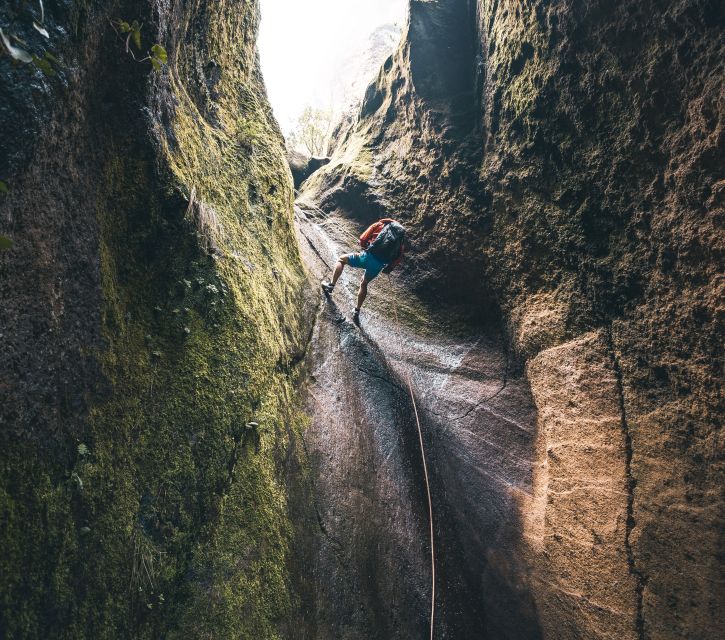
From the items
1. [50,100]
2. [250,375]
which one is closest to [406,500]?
[250,375]

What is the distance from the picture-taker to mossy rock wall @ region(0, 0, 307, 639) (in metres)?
2.70

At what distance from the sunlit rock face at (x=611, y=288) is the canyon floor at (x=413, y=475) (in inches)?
10.6

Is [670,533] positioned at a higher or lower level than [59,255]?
lower

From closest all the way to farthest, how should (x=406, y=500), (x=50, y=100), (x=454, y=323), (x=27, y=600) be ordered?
(x=27, y=600), (x=50, y=100), (x=406, y=500), (x=454, y=323)

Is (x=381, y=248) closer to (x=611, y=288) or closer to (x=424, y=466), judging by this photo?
(x=611, y=288)

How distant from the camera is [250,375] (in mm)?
5180

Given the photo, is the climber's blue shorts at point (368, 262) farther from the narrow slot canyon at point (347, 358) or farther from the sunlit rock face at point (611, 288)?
the sunlit rock face at point (611, 288)

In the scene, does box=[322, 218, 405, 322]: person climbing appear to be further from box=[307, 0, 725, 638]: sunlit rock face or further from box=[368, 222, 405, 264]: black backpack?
box=[307, 0, 725, 638]: sunlit rock face

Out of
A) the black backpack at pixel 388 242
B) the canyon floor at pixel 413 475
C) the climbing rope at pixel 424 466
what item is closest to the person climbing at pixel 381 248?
the black backpack at pixel 388 242

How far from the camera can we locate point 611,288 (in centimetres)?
618

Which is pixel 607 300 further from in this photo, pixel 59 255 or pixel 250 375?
pixel 59 255

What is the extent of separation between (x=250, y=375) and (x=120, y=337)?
1727 mm

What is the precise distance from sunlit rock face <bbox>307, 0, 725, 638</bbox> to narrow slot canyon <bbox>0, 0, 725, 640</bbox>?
1.5 inches

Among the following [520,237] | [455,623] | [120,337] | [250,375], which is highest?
[520,237]
